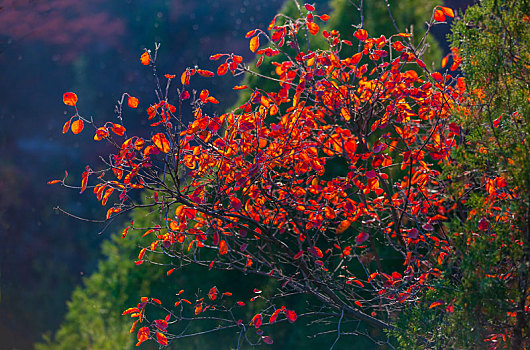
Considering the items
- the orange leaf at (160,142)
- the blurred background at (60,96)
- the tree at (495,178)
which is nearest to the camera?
the tree at (495,178)

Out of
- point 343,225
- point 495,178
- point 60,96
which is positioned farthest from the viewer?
point 60,96

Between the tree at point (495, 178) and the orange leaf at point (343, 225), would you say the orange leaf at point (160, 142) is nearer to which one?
the orange leaf at point (343, 225)

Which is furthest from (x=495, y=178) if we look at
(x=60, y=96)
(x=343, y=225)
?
(x=60, y=96)

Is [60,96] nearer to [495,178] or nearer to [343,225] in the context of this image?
[343,225]

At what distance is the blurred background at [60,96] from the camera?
10.3 metres

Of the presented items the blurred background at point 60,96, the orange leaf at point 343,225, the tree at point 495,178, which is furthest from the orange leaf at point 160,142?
the blurred background at point 60,96

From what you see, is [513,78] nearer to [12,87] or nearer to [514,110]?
[514,110]

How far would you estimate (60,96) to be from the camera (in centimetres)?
1245

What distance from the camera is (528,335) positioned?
191cm

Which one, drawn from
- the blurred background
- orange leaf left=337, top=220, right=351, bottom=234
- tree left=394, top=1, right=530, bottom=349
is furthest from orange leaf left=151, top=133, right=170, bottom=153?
the blurred background

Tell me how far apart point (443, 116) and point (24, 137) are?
1135cm

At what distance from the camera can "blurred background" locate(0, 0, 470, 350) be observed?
407 inches

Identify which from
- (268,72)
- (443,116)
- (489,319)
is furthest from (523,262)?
(268,72)

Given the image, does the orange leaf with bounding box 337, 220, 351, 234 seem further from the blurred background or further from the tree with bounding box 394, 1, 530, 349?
the blurred background
